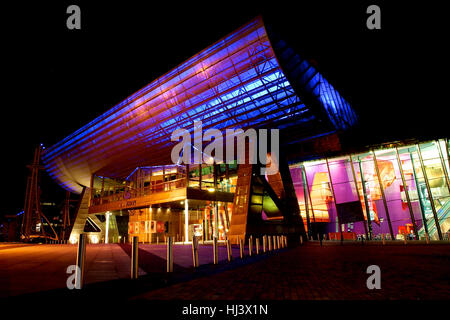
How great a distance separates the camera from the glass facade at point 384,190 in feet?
70.5

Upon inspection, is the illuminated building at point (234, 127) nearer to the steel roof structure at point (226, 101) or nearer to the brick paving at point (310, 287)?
the steel roof structure at point (226, 101)

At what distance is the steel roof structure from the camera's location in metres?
16.4

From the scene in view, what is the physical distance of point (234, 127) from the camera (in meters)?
22.7

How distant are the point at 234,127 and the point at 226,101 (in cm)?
321

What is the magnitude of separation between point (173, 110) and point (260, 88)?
8346mm

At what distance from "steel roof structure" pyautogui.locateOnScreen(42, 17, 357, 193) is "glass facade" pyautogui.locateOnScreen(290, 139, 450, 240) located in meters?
5.20

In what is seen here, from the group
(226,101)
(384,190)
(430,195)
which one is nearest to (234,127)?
(226,101)

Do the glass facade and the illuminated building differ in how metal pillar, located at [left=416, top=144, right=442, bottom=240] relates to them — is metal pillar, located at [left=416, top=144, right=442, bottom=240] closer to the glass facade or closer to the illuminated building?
the glass facade

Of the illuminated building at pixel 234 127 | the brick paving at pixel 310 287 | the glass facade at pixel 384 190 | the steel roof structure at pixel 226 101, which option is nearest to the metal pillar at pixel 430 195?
the glass facade at pixel 384 190

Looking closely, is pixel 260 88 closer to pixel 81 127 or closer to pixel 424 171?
pixel 424 171

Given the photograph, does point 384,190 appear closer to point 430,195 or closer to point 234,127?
point 430,195

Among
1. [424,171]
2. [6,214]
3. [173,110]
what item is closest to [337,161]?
[424,171]

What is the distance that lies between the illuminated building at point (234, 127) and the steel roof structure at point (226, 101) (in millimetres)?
76
